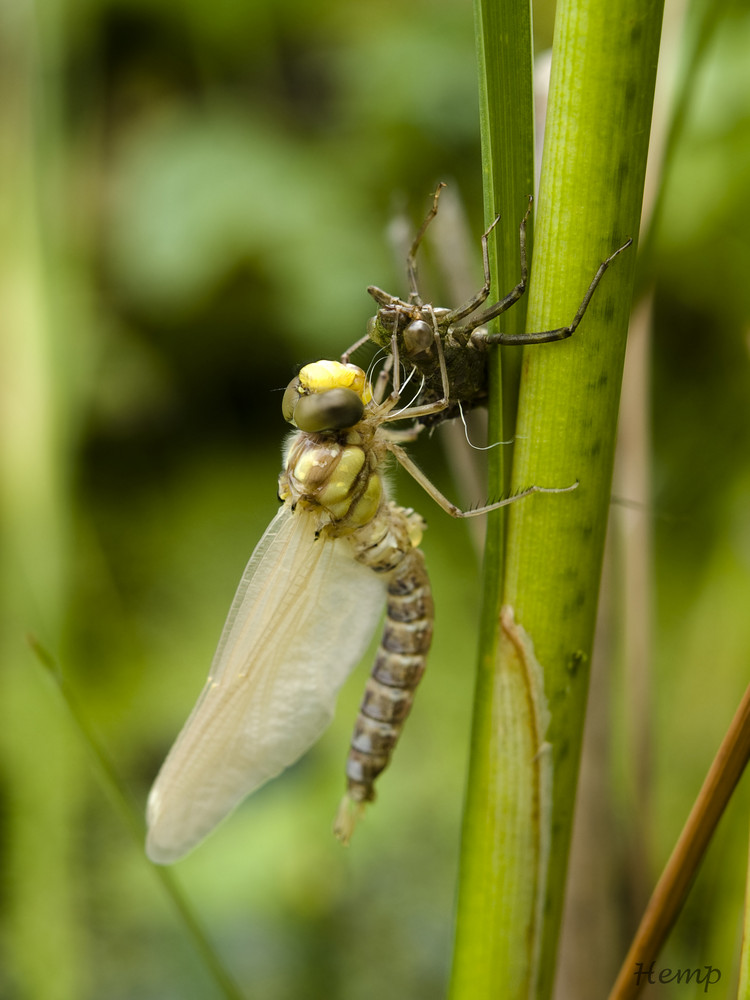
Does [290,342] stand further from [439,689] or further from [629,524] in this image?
[629,524]

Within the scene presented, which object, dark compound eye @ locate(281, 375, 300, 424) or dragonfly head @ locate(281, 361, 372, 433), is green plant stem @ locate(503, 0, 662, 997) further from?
dark compound eye @ locate(281, 375, 300, 424)

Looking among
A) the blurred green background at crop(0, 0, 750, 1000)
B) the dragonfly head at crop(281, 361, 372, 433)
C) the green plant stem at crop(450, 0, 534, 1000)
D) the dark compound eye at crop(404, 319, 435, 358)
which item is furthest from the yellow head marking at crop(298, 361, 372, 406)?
the blurred green background at crop(0, 0, 750, 1000)

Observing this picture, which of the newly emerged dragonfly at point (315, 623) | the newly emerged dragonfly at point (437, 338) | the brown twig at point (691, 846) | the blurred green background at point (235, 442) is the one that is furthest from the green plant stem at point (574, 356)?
the blurred green background at point (235, 442)

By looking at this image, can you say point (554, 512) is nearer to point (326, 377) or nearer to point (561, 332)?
point (561, 332)

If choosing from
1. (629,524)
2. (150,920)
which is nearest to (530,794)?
(629,524)

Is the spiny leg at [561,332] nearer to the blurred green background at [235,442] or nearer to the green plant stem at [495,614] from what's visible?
the green plant stem at [495,614]

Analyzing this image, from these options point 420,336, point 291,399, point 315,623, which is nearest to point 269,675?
point 315,623
